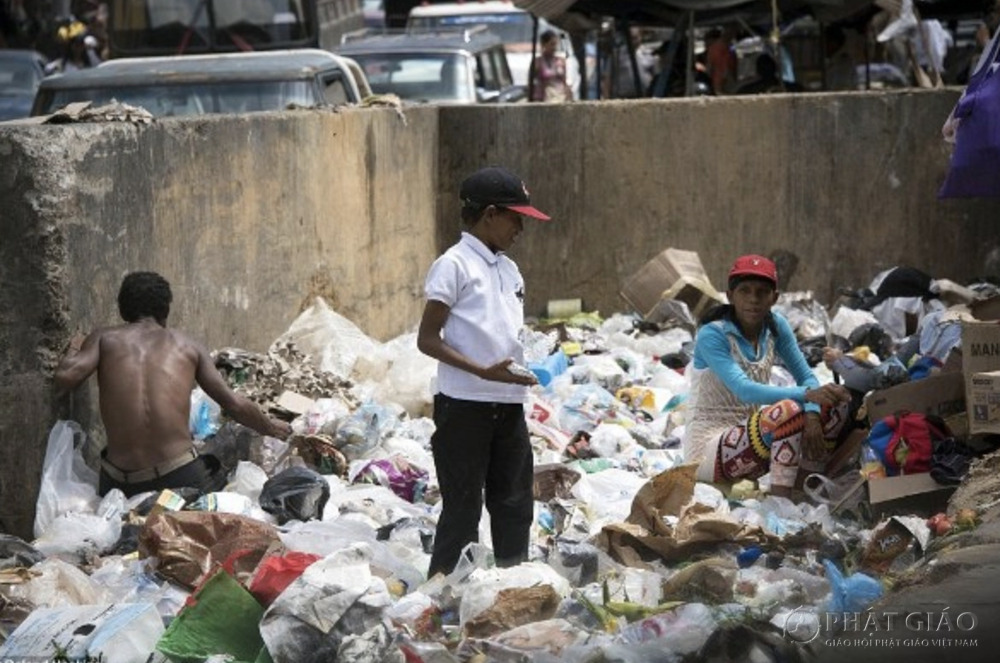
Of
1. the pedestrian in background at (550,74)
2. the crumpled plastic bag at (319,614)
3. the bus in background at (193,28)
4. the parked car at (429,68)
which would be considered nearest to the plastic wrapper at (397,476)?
the crumpled plastic bag at (319,614)

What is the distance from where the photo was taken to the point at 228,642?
5.78 metres

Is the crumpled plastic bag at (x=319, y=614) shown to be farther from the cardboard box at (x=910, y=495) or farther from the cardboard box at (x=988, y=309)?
the cardboard box at (x=988, y=309)

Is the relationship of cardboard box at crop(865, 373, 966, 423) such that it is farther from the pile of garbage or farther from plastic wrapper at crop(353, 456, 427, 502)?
plastic wrapper at crop(353, 456, 427, 502)

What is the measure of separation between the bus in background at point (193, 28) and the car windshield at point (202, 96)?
3545mm

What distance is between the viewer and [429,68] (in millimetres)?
16250

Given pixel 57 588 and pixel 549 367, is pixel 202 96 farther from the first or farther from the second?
pixel 57 588

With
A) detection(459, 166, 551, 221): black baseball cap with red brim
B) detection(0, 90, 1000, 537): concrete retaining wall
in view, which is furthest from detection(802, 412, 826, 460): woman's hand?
detection(0, 90, 1000, 537): concrete retaining wall

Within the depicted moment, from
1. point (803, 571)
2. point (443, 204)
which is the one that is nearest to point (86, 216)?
point (803, 571)

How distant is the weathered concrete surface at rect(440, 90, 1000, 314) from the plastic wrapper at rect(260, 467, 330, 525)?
4990 mm

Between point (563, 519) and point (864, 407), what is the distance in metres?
1.22

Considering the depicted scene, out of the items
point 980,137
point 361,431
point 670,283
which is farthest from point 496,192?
point 670,283

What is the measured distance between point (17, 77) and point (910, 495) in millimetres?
12636

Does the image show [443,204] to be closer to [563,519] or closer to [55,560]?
[563,519]

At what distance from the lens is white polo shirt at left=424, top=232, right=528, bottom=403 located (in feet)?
20.4
